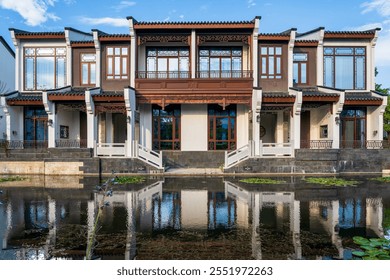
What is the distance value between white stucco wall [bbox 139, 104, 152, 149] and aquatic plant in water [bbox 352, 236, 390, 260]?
14.7 metres

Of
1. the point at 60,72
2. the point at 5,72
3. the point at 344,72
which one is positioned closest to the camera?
the point at 344,72

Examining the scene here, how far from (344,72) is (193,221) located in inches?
709

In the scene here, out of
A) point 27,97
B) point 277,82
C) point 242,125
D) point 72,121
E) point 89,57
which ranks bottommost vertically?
point 242,125

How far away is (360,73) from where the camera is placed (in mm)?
19141

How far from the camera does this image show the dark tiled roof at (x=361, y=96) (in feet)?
57.1

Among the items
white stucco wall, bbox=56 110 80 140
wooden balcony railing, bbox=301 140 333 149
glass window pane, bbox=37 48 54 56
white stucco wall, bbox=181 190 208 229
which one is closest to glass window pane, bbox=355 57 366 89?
wooden balcony railing, bbox=301 140 333 149

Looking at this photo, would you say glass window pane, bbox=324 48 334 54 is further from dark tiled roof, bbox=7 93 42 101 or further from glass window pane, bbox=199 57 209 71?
dark tiled roof, bbox=7 93 42 101

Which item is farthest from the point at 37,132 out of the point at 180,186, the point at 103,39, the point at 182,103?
the point at 180,186

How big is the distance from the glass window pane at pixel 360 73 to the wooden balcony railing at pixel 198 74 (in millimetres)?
8217

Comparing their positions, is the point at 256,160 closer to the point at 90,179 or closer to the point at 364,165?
the point at 364,165

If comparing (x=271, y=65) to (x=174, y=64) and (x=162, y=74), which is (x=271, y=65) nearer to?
(x=174, y=64)

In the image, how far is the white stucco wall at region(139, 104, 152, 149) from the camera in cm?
1830

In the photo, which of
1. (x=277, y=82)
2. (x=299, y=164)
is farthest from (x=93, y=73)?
(x=299, y=164)

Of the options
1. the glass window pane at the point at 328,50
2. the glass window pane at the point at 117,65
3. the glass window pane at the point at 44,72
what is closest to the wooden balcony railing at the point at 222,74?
the glass window pane at the point at 117,65
